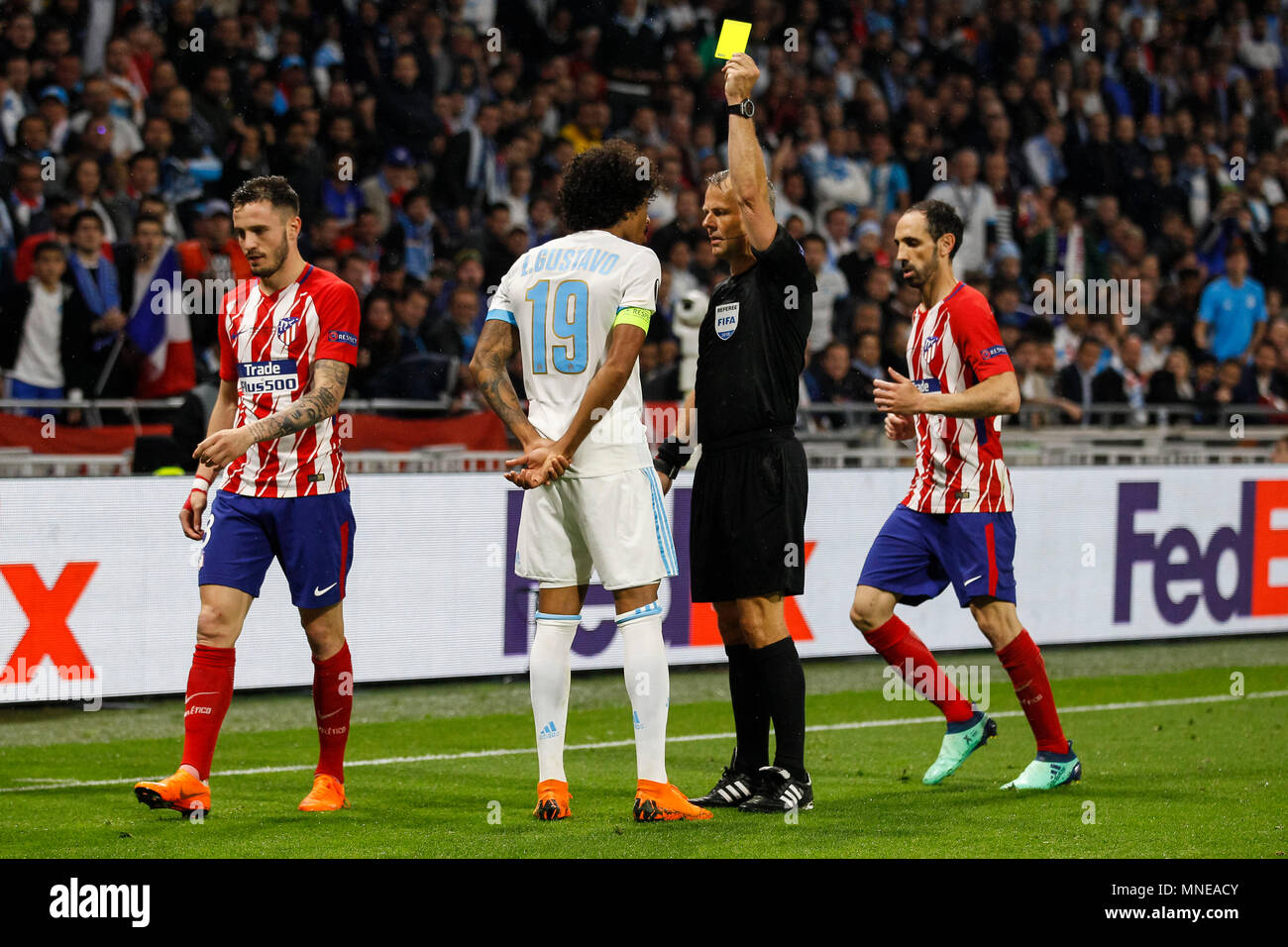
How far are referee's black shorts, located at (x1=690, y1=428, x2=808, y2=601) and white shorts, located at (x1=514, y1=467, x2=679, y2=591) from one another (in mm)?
226

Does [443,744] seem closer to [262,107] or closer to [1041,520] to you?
[1041,520]

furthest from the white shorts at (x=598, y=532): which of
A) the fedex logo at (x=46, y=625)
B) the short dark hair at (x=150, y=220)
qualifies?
the short dark hair at (x=150, y=220)

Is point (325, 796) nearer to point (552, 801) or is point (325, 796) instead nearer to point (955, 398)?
point (552, 801)

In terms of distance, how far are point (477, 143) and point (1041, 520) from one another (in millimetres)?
5364

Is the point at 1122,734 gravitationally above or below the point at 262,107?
below

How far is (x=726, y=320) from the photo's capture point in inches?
231

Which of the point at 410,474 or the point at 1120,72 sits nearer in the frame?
the point at 410,474

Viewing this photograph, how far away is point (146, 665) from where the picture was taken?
27.7 ft

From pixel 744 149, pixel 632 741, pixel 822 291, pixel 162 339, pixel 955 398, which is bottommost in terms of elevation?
pixel 632 741

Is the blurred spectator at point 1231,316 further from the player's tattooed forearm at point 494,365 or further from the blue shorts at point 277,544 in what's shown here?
the blue shorts at point 277,544

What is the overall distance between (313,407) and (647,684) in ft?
4.82

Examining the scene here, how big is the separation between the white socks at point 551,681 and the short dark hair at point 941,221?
83.7 inches

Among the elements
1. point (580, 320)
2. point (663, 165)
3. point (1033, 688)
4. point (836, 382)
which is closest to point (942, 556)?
point (1033, 688)

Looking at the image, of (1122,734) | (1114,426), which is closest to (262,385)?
(1122,734)
